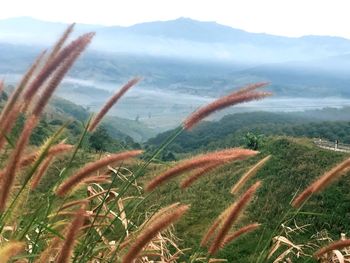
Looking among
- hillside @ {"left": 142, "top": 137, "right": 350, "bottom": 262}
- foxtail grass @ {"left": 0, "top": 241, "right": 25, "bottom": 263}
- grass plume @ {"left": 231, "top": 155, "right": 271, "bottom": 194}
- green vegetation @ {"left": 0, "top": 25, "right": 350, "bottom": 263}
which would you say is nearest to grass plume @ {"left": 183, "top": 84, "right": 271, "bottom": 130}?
green vegetation @ {"left": 0, "top": 25, "right": 350, "bottom": 263}

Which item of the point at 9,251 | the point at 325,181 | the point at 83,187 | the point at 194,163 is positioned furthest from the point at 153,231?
the point at 83,187

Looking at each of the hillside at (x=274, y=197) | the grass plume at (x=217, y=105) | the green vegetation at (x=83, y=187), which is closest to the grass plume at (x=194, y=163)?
the green vegetation at (x=83, y=187)

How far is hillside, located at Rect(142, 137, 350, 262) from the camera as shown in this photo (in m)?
18.9

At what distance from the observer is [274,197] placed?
23.5 meters

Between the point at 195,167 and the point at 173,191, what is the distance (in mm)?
24469

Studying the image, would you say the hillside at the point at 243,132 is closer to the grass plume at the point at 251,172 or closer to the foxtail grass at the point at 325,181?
the grass plume at the point at 251,172

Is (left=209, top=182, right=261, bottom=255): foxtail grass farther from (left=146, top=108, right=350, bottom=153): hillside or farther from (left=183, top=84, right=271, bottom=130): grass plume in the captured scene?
(left=146, top=108, right=350, bottom=153): hillside

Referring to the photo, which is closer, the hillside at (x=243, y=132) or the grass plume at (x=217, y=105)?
the grass plume at (x=217, y=105)

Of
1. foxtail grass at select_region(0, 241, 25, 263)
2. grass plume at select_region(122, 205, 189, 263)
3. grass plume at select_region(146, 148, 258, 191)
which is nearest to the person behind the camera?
foxtail grass at select_region(0, 241, 25, 263)

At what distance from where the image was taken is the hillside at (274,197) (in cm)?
1886

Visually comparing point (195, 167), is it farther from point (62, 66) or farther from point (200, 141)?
point (200, 141)

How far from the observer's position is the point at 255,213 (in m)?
22.0

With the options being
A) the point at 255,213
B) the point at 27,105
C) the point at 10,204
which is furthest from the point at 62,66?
the point at 255,213

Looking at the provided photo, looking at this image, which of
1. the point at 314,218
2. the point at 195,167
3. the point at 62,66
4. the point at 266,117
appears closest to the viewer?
the point at 62,66
